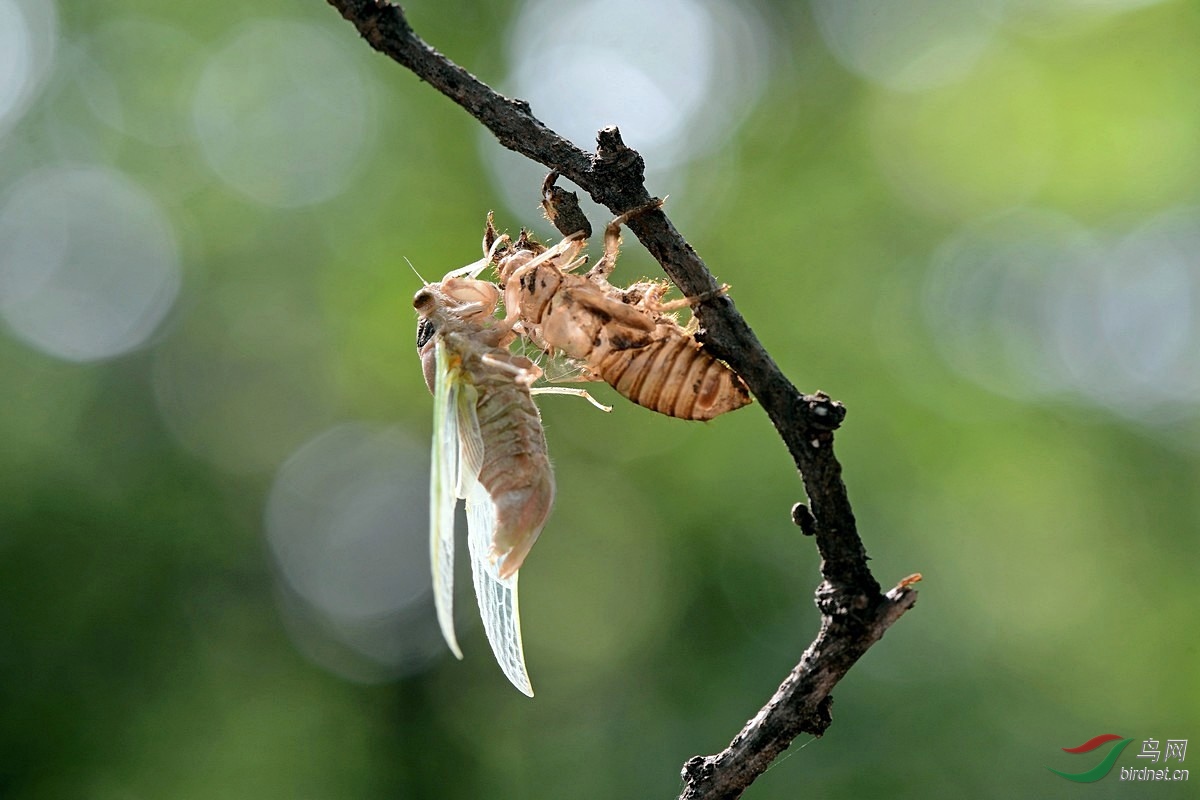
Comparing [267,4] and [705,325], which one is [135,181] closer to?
[267,4]


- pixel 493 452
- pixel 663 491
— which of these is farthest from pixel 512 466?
pixel 663 491

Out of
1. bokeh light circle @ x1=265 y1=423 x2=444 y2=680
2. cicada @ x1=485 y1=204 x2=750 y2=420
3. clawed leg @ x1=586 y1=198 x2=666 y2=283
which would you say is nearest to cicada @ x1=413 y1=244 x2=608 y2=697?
cicada @ x1=485 y1=204 x2=750 y2=420

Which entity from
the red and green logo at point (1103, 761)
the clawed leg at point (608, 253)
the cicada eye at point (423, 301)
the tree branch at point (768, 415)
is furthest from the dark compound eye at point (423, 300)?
the red and green logo at point (1103, 761)

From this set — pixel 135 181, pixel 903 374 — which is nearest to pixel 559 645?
pixel 903 374

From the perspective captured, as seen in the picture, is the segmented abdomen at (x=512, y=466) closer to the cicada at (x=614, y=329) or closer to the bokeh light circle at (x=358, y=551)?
the cicada at (x=614, y=329)

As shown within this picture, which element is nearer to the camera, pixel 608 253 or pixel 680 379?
pixel 680 379

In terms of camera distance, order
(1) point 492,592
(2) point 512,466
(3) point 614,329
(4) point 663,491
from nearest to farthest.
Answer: (3) point 614,329 < (2) point 512,466 < (1) point 492,592 < (4) point 663,491

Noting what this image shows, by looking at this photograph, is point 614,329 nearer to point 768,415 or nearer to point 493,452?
point 493,452
